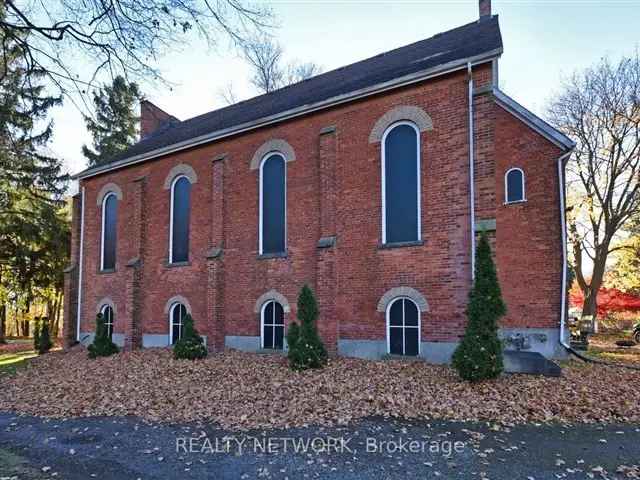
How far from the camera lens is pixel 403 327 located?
11164 mm

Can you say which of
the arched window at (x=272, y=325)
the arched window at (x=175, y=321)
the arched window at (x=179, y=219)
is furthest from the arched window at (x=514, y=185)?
the arched window at (x=175, y=321)

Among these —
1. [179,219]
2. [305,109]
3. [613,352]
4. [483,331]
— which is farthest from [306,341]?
[613,352]

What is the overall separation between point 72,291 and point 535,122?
63.3 ft

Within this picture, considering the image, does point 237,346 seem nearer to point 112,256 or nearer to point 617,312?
point 112,256

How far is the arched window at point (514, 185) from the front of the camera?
13613mm

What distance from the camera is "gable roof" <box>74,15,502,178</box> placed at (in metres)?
11.1

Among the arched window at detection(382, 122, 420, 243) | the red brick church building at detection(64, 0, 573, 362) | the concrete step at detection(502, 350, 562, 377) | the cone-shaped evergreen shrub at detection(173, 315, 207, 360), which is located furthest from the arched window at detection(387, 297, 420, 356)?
the cone-shaped evergreen shrub at detection(173, 315, 207, 360)

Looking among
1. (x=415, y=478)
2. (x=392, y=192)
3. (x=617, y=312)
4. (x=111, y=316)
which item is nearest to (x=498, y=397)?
(x=415, y=478)

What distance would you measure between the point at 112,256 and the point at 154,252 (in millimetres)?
3000

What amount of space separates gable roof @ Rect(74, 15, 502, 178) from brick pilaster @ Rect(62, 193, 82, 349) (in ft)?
6.85

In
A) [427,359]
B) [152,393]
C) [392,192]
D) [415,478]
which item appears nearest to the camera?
[415,478]

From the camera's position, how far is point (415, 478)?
510cm

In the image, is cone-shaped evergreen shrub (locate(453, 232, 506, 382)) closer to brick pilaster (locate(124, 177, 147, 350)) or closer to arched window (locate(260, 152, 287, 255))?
arched window (locate(260, 152, 287, 255))

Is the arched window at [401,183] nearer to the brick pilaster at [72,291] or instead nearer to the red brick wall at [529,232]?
the red brick wall at [529,232]
